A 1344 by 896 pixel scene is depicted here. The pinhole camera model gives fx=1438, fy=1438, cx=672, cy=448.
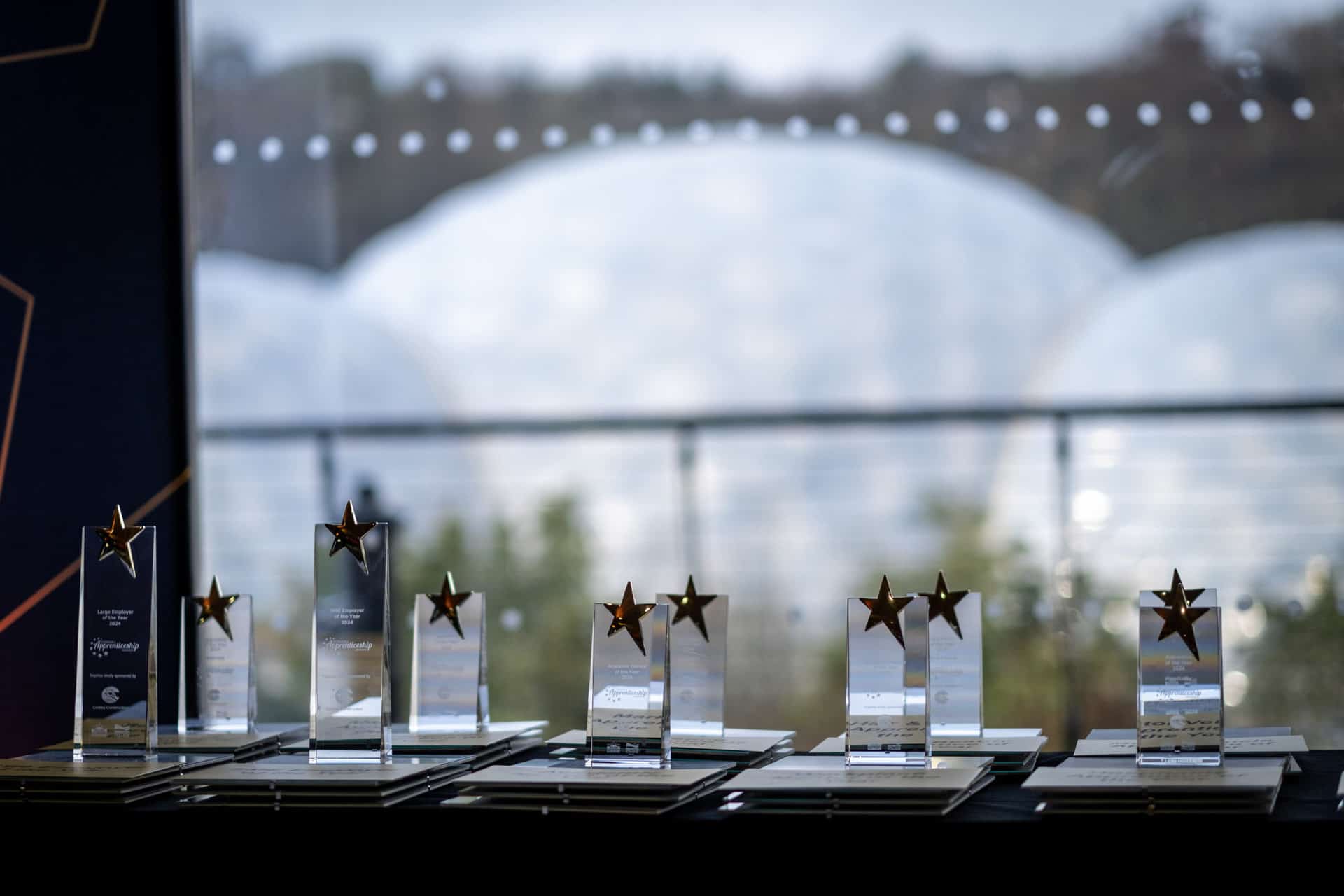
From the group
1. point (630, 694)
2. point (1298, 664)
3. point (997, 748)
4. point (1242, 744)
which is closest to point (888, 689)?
point (997, 748)

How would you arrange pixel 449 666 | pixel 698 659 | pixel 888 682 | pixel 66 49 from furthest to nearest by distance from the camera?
pixel 66 49
pixel 449 666
pixel 698 659
pixel 888 682

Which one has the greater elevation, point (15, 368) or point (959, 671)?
point (15, 368)

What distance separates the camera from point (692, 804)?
1.35 m

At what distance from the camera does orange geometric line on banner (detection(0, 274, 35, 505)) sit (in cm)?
196

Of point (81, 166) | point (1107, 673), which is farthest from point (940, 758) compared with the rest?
point (1107, 673)

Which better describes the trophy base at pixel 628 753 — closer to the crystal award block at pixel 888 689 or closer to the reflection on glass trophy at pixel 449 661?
the crystal award block at pixel 888 689

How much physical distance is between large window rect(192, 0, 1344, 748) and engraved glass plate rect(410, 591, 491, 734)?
8.57 ft

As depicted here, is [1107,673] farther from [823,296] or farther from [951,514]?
[823,296]

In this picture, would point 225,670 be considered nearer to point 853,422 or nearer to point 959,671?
point 959,671

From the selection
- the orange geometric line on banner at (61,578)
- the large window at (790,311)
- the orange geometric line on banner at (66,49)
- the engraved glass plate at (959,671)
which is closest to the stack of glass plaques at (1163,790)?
the engraved glass plate at (959,671)

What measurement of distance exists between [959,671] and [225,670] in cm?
91

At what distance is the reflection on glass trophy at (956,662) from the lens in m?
1.63

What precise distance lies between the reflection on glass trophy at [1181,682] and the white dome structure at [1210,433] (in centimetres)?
276

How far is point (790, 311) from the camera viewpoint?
5633 millimetres
